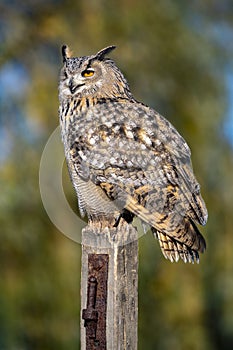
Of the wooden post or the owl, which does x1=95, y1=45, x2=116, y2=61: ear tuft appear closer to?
the owl

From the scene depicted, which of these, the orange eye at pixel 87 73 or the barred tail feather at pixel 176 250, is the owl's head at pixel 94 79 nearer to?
the orange eye at pixel 87 73

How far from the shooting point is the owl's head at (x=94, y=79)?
3.51m

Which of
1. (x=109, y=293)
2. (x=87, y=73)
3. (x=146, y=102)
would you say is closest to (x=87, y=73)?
(x=87, y=73)

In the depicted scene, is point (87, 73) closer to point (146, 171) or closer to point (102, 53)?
point (102, 53)

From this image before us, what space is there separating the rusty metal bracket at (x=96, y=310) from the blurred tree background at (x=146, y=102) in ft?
13.5

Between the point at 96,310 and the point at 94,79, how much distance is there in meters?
1.27

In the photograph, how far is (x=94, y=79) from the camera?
11.6 ft

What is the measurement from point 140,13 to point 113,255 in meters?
5.41

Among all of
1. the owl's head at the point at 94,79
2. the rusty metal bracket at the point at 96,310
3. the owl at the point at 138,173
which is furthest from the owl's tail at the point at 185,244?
the owl's head at the point at 94,79

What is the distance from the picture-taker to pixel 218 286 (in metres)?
8.18

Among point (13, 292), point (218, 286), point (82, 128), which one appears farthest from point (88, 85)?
point (218, 286)

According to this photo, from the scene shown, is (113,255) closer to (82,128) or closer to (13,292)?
(82,128)

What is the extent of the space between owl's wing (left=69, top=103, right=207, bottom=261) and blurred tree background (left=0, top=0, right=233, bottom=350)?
3.54 m

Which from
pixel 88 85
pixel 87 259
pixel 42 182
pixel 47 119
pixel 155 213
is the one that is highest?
pixel 47 119
